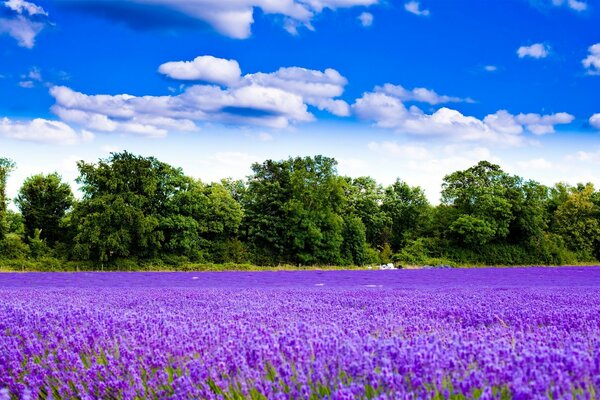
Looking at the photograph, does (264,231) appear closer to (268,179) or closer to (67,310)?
(268,179)

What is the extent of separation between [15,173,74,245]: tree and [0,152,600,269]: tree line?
2.7 inches

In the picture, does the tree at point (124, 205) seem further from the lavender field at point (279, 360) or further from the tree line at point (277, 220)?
the lavender field at point (279, 360)

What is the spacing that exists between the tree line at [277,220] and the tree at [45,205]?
0.07 meters

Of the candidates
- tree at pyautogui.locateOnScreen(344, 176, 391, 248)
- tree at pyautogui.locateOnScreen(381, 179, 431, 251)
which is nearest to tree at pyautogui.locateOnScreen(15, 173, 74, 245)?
tree at pyautogui.locateOnScreen(344, 176, 391, 248)

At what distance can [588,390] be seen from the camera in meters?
1.85

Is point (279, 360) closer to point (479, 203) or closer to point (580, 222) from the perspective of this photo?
point (479, 203)

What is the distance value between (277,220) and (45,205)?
1629 cm

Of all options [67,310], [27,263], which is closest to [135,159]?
[27,263]

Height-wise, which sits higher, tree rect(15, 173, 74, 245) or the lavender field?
tree rect(15, 173, 74, 245)

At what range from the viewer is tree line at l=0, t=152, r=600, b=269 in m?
32.8

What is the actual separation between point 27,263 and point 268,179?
53.2 ft

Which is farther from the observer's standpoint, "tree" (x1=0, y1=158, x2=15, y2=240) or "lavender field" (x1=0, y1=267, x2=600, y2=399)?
"tree" (x1=0, y1=158, x2=15, y2=240)

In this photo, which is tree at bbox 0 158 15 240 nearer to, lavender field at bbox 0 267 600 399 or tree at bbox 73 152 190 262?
tree at bbox 73 152 190 262

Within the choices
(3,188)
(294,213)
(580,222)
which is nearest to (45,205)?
(3,188)
